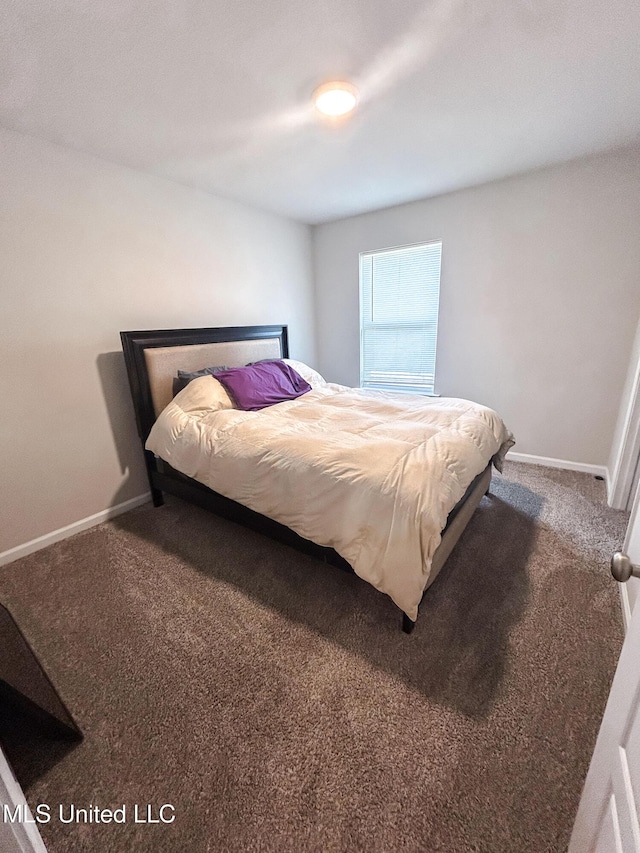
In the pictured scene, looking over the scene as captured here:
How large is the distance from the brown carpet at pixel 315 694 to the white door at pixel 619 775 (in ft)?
1.44

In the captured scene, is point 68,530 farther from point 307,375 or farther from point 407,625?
point 407,625

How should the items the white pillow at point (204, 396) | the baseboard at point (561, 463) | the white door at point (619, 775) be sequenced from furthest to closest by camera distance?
the baseboard at point (561, 463)
the white pillow at point (204, 396)
the white door at point (619, 775)

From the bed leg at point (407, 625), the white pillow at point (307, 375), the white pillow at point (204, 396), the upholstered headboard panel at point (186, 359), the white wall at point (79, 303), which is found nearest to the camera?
the bed leg at point (407, 625)

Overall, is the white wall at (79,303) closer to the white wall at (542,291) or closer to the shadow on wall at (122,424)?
the shadow on wall at (122,424)

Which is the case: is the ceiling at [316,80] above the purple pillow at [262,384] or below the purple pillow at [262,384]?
above

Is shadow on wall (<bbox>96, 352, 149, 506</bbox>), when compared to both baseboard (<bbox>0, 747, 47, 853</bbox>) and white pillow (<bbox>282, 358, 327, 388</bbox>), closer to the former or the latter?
white pillow (<bbox>282, 358, 327, 388</bbox>)

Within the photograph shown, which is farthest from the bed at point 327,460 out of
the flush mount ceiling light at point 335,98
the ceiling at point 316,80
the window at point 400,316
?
the flush mount ceiling light at point 335,98

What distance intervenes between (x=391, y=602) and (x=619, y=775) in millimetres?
1178

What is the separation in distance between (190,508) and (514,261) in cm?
334

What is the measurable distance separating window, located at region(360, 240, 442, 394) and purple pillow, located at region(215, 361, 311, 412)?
1.28 meters

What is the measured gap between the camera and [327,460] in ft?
5.28

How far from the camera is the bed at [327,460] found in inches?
55.4

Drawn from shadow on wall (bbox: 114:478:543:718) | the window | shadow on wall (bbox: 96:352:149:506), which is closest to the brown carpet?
shadow on wall (bbox: 114:478:543:718)

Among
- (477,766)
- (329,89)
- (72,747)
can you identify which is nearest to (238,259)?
(329,89)
